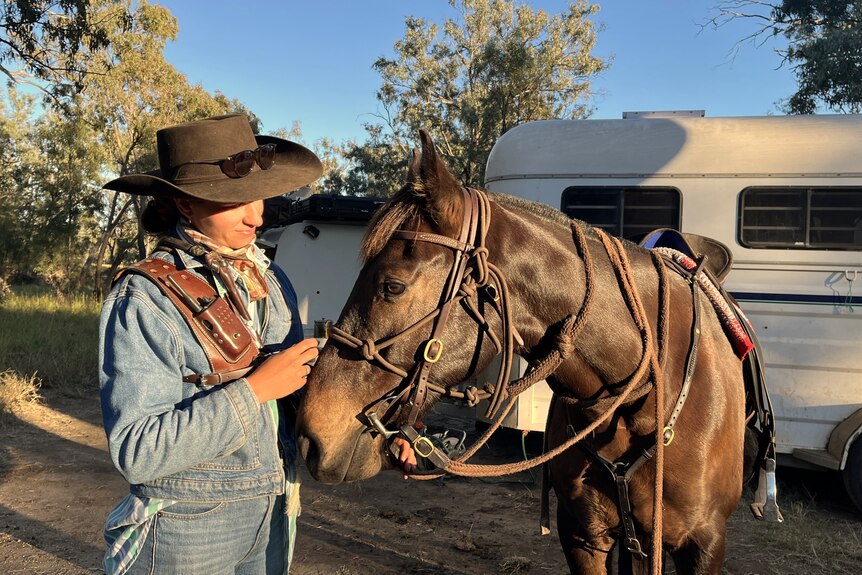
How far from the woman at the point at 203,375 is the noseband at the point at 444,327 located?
140 mm

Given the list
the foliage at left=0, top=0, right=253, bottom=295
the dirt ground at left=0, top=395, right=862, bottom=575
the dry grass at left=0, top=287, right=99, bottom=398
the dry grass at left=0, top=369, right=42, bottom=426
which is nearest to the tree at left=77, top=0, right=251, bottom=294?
the foliage at left=0, top=0, right=253, bottom=295

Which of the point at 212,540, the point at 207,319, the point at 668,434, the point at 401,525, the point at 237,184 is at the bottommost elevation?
the point at 401,525

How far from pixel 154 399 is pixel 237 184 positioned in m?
0.63

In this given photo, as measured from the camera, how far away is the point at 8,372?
7.71 m

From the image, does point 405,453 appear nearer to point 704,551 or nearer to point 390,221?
point 390,221

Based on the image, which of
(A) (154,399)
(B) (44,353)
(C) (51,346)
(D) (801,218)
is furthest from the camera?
(C) (51,346)

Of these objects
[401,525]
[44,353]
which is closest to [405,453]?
[401,525]

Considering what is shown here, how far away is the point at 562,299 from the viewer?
160 centimetres

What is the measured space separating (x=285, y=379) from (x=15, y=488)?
483 cm

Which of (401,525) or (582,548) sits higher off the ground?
(582,548)

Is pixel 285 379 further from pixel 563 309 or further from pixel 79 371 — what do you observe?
pixel 79 371

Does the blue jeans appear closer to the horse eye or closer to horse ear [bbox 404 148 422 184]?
the horse eye

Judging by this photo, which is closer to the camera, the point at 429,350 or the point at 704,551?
the point at 429,350

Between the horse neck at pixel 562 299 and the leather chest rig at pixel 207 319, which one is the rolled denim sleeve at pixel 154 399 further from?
the horse neck at pixel 562 299
